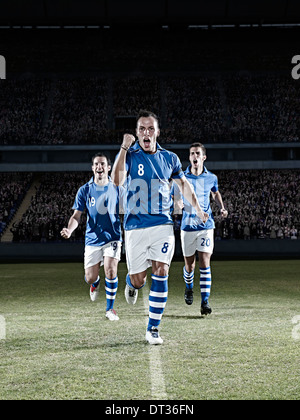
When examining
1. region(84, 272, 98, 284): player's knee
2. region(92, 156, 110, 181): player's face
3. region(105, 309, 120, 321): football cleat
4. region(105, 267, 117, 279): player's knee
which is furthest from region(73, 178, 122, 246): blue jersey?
region(105, 309, 120, 321): football cleat

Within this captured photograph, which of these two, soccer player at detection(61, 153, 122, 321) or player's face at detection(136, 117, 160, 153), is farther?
soccer player at detection(61, 153, 122, 321)

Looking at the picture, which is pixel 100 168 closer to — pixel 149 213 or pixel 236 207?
pixel 149 213

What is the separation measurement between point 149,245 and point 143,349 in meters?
1.14

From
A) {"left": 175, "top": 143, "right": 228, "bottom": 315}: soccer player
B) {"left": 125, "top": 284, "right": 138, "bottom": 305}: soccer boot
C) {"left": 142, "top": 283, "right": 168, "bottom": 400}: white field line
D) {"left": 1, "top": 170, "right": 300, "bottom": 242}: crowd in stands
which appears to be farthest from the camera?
{"left": 1, "top": 170, "right": 300, "bottom": 242}: crowd in stands

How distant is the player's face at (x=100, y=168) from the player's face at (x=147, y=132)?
1.99m

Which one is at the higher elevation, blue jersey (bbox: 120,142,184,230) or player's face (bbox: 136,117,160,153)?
player's face (bbox: 136,117,160,153)

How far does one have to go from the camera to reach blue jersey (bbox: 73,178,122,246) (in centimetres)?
798

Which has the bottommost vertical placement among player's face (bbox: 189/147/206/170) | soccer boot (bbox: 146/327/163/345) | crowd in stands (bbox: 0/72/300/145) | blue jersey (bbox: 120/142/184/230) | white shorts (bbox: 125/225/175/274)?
soccer boot (bbox: 146/327/163/345)

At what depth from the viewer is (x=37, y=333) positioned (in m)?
6.69

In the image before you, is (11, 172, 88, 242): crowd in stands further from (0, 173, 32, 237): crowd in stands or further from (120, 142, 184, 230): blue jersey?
(120, 142, 184, 230): blue jersey

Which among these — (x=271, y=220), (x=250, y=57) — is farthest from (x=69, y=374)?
(x=250, y=57)

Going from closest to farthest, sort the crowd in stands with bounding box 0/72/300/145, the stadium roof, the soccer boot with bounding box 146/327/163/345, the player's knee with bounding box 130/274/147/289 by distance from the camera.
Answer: the soccer boot with bounding box 146/327/163/345
the player's knee with bounding box 130/274/147/289
the crowd in stands with bounding box 0/72/300/145
the stadium roof

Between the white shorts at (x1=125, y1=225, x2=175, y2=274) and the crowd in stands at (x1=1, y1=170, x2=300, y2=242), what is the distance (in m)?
21.9
